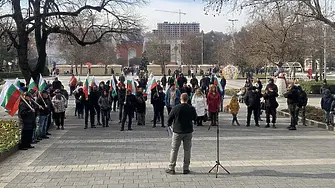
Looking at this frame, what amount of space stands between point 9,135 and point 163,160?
19.1 ft

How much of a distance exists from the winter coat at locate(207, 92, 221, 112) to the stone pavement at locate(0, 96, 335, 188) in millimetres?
1350

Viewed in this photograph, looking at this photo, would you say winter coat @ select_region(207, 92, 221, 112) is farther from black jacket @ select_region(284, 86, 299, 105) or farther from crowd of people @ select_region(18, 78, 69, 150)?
crowd of people @ select_region(18, 78, 69, 150)

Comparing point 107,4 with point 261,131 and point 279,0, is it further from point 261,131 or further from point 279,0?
point 261,131

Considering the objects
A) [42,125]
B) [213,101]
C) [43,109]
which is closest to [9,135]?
[42,125]

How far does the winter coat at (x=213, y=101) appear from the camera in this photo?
52.2 ft

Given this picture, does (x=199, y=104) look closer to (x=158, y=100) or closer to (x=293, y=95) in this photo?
(x=158, y=100)

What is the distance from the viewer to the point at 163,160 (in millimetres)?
9930

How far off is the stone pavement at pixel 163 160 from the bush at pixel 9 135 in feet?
1.40

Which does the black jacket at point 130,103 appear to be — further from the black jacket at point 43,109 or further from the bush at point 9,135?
the bush at point 9,135

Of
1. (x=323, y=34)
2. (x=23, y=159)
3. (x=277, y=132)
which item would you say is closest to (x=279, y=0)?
(x=277, y=132)

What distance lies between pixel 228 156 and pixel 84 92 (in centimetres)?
834

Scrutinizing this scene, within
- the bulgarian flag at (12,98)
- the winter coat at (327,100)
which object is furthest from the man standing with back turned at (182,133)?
the winter coat at (327,100)

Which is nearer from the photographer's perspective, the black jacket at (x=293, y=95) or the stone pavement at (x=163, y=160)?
the stone pavement at (x=163, y=160)

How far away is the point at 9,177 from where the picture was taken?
28.0 ft
